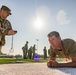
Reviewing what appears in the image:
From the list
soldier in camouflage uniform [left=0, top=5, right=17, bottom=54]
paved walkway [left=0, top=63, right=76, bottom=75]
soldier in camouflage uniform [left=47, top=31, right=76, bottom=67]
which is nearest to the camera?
paved walkway [left=0, top=63, right=76, bottom=75]

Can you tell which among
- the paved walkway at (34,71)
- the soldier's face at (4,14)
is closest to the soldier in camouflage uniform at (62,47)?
the paved walkway at (34,71)

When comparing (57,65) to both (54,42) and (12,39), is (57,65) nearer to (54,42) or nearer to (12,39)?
(54,42)

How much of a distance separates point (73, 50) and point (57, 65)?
0.52m

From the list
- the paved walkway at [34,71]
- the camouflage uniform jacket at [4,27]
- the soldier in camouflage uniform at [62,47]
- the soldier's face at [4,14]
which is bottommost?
the paved walkway at [34,71]

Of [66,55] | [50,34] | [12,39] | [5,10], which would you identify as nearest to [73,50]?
[66,55]

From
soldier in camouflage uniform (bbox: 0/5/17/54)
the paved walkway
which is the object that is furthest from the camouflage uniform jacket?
the paved walkway

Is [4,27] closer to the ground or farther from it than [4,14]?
closer to the ground

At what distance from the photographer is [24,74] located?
11.7ft

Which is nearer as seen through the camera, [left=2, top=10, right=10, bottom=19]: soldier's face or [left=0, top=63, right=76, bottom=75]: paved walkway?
[left=0, top=63, right=76, bottom=75]: paved walkway

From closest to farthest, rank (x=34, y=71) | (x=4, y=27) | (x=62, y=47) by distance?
(x=34, y=71) < (x=4, y=27) < (x=62, y=47)

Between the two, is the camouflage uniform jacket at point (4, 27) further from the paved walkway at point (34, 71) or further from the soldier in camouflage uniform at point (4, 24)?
the paved walkway at point (34, 71)

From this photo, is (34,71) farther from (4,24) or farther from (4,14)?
(4,14)

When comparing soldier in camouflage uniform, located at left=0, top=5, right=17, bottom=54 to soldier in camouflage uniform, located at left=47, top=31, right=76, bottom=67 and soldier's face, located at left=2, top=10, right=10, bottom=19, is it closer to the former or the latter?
soldier's face, located at left=2, top=10, right=10, bottom=19

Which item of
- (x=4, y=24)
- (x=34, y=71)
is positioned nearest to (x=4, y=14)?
(x=4, y=24)
